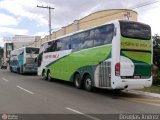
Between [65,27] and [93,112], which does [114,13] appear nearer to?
[65,27]

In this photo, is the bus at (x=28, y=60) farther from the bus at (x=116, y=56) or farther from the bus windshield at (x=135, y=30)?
the bus windshield at (x=135, y=30)

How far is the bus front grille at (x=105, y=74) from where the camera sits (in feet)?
56.3

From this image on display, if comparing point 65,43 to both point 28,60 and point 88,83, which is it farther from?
point 28,60

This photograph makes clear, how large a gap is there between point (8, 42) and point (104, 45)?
367 ft

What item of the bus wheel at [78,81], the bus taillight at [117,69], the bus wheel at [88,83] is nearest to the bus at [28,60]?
the bus wheel at [78,81]

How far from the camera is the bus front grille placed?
17.2 m

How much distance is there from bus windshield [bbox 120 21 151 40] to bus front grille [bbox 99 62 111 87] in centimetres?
178

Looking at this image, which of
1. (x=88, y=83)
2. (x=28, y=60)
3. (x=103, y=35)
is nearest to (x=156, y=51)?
(x=88, y=83)

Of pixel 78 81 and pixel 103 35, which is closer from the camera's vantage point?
pixel 103 35

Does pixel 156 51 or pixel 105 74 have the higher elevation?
pixel 156 51

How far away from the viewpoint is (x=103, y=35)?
18.0 metres

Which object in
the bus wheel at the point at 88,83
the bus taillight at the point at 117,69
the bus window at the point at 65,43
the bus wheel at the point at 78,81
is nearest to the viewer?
the bus taillight at the point at 117,69

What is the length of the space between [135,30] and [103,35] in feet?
5.67

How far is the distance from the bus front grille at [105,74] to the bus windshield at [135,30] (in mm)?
1779
